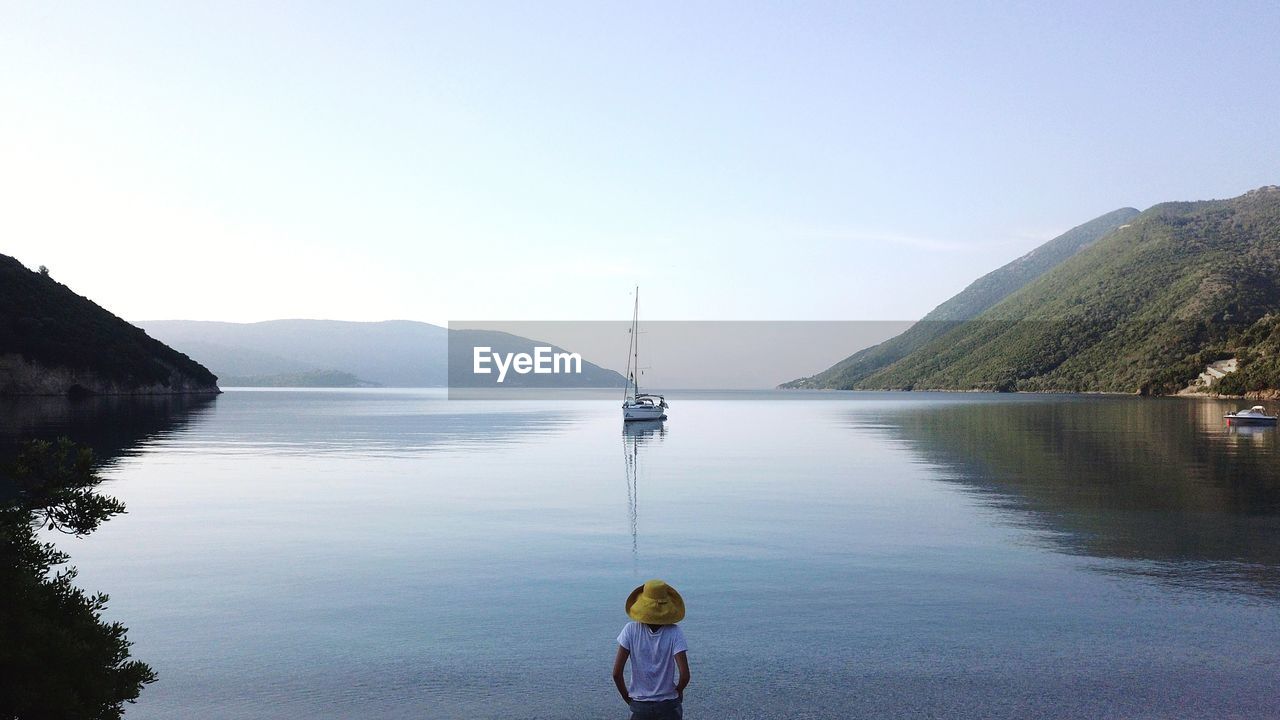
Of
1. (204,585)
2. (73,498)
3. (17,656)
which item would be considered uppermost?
(73,498)

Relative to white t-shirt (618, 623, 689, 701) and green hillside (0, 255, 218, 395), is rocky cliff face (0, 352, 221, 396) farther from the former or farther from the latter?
white t-shirt (618, 623, 689, 701)

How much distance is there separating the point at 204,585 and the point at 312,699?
7301 mm

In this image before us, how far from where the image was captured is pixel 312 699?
986 cm

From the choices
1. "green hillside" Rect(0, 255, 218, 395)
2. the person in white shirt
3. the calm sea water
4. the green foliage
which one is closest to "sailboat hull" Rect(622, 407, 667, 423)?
the calm sea water

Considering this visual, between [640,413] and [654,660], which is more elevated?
[640,413]

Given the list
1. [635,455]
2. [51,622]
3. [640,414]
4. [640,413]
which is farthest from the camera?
[640,413]

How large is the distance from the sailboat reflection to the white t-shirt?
1051 centimetres

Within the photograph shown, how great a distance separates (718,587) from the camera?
15445mm

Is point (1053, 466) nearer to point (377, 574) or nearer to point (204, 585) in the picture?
point (377, 574)

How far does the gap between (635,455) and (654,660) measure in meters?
39.7

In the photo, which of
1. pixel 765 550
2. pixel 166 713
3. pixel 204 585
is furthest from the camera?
pixel 765 550

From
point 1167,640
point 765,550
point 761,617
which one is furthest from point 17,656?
point 765,550

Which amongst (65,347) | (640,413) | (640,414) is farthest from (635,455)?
(65,347)

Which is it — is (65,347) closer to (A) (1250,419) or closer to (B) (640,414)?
(B) (640,414)
